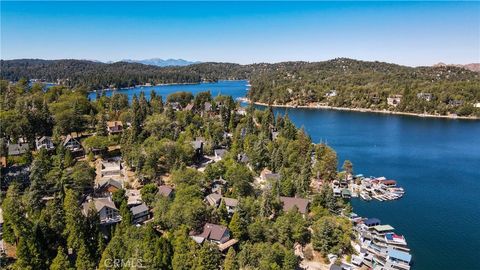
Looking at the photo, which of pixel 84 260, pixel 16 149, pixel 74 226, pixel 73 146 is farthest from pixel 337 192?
pixel 16 149

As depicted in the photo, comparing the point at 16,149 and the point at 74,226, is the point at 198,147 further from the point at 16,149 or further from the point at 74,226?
the point at 74,226

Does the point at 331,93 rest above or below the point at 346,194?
above

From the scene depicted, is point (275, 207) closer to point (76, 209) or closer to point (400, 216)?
point (400, 216)

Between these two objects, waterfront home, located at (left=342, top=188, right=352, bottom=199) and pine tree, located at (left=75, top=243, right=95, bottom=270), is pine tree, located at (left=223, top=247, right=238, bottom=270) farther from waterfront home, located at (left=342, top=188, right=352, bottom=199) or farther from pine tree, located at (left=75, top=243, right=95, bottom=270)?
waterfront home, located at (left=342, top=188, right=352, bottom=199)

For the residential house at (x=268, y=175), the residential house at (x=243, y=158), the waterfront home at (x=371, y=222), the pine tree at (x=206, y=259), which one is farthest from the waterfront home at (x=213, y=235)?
the residential house at (x=243, y=158)

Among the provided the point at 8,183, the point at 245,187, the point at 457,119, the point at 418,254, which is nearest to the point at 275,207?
the point at 245,187

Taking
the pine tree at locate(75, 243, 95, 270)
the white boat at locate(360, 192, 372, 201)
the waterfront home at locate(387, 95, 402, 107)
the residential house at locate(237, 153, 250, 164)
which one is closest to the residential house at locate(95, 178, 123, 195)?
the pine tree at locate(75, 243, 95, 270)
